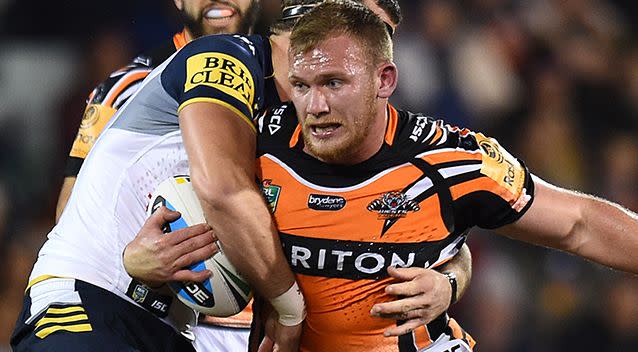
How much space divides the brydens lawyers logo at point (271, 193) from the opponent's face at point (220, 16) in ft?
4.72

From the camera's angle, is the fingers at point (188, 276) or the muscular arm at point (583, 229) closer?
the fingers at point (188, 276)

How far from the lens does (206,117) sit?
3.30 metres

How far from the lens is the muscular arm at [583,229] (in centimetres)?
371

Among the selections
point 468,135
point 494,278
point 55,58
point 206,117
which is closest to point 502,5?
point 494,278

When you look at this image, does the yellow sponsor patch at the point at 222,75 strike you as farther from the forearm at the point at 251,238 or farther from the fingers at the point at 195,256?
the fingers at the point at 195,256

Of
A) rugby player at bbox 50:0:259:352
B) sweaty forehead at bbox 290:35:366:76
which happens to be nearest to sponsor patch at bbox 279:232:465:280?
sweaty forehead at bbox 290:35:366:76

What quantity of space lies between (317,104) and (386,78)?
0.31 metres

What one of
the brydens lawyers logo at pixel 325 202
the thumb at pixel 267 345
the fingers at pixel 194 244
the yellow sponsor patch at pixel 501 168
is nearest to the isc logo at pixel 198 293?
the fingers at pixel 194 244

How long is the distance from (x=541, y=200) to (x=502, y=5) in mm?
5562

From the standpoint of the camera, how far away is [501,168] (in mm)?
3672

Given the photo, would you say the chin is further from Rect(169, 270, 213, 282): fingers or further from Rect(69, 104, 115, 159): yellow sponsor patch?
Rect(69, 104, 115, 159): yellow sponsor patch

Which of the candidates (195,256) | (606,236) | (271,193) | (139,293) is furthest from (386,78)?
(139,293)

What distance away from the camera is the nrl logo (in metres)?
3.62

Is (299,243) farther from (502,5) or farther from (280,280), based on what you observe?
(502,5)
